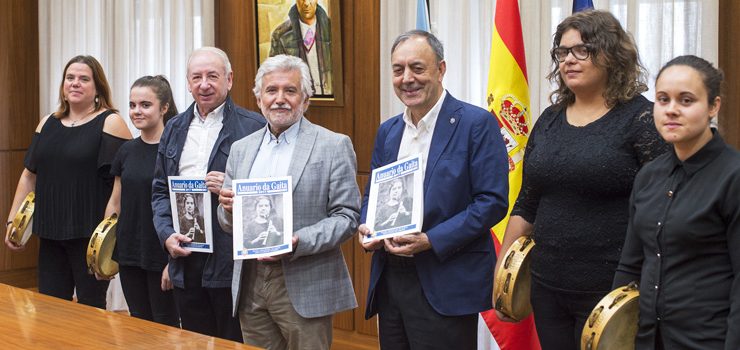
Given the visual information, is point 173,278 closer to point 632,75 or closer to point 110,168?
point 110,168

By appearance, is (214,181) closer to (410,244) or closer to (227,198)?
(227,198)

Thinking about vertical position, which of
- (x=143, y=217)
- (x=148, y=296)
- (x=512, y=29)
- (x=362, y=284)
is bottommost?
(x=362, y=284)

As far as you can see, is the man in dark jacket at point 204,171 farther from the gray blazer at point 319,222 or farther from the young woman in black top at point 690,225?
the young woman in black top at point 690,225

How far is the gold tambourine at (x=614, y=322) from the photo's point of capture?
2.49 m

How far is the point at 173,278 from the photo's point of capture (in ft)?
12.4

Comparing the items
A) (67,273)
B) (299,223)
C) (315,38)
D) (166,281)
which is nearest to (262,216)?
(299,223)

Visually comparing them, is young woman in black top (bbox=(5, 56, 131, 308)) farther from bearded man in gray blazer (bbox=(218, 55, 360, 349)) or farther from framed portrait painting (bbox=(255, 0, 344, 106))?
bearded man in gray blazer (bbox=(218, 55, 360, 349))

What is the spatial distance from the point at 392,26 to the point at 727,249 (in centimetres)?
Result: 319

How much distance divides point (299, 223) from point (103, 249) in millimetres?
1428

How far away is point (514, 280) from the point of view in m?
2.95

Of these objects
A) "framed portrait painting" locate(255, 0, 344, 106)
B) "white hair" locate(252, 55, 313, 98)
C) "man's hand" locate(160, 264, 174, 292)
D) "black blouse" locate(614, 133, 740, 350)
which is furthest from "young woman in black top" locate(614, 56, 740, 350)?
"framed portrait painting" locate(255, 0, 344, 106)

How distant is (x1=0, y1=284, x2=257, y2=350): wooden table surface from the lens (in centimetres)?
270

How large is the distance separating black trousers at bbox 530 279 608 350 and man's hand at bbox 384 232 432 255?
37 centimetres

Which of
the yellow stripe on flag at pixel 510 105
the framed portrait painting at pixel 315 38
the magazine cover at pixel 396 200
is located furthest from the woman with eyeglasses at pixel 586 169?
the framed portrait painting at pixel 315 38
